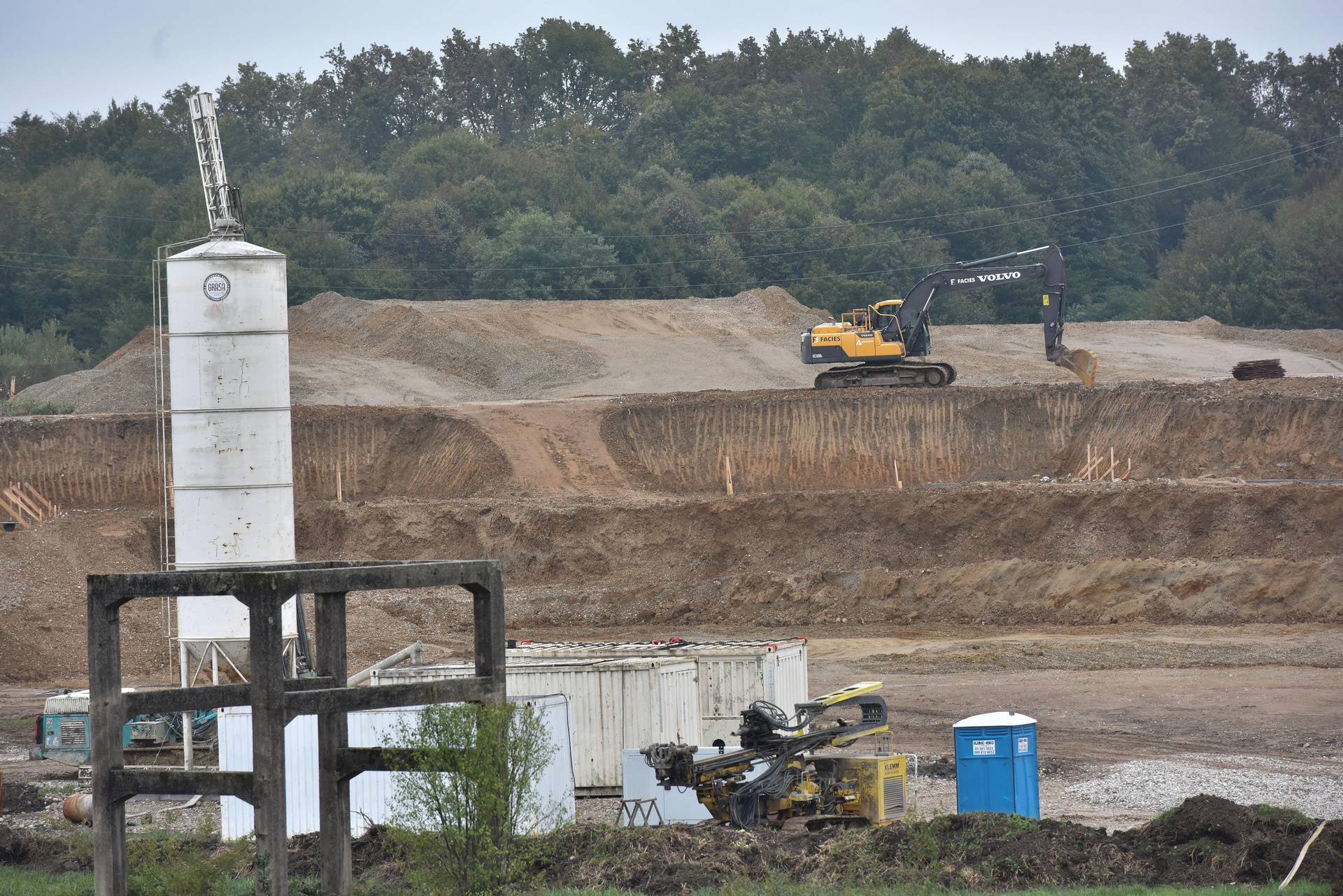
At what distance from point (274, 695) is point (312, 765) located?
6.51m

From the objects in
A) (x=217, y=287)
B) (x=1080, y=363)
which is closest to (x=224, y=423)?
(x=217, y=287)

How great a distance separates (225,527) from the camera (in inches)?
862

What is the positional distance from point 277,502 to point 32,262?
69498 millimetres

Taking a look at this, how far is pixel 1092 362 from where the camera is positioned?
44.6 m

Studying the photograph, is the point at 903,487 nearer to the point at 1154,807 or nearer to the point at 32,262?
the point at 1154,807

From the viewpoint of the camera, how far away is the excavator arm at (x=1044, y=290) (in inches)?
1737

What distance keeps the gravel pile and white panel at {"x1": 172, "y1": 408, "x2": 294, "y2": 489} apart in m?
12.2

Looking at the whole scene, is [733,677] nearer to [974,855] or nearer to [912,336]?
[974,855]

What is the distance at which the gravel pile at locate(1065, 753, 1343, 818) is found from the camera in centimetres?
1988

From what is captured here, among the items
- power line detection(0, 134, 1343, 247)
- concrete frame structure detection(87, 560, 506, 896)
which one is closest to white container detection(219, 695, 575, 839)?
concrete frame structure detection(87, 560, 506, 896)

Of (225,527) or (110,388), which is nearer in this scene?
(225,527)

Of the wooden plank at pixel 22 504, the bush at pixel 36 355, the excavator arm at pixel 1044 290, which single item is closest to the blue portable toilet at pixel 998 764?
the excavator arm at pixel 1044 290

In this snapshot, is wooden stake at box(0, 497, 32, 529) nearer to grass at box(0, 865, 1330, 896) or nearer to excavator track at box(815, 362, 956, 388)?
excavator track at box(815, 362, 956, 388)

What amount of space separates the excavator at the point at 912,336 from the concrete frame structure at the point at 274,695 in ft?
103
